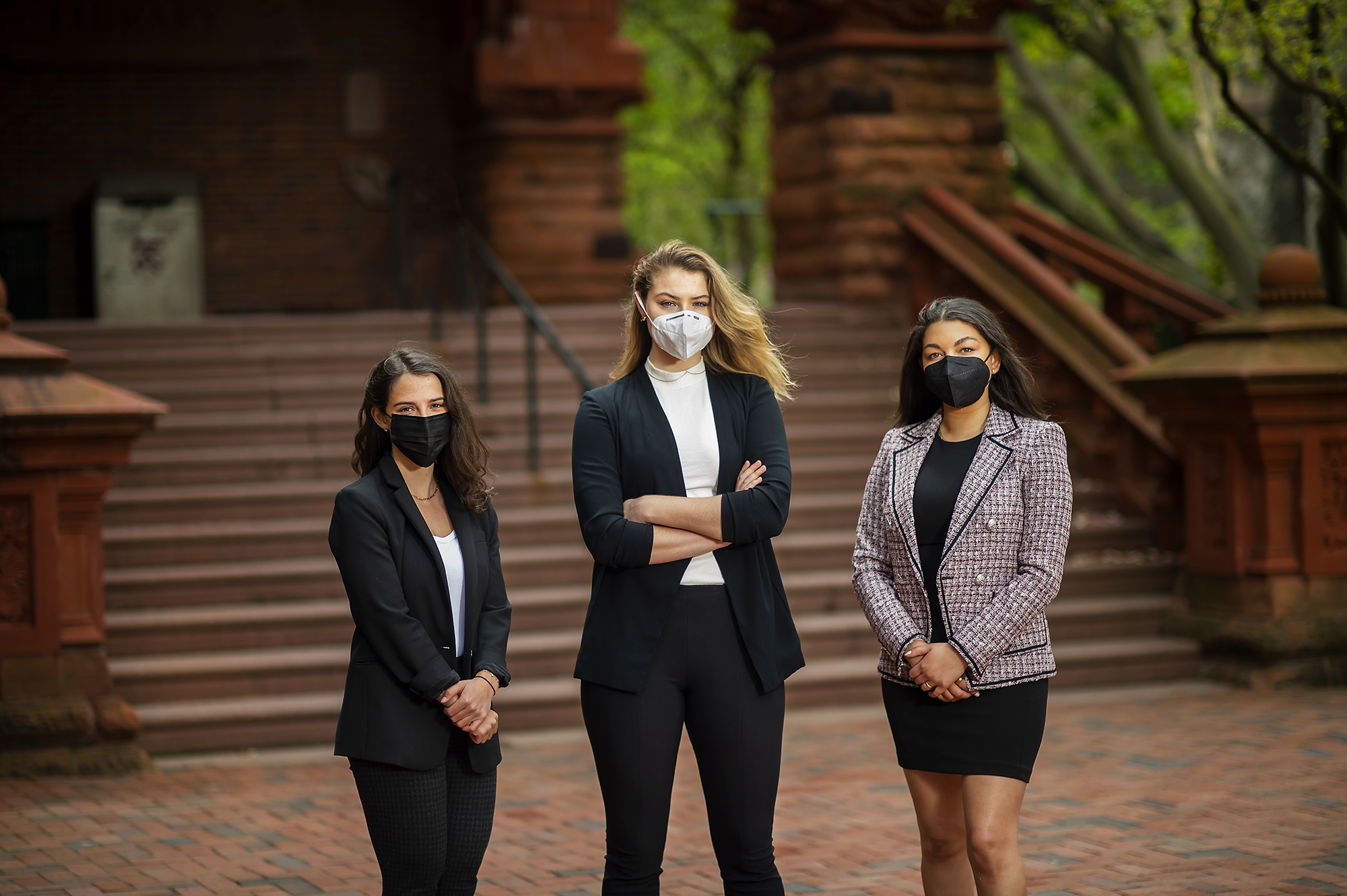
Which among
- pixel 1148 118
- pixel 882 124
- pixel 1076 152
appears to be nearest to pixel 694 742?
pixel 882 124

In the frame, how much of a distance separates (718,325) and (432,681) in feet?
3.75

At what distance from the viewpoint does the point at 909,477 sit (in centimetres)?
387

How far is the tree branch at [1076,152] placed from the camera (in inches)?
565

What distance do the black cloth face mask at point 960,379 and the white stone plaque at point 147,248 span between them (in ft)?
40.2

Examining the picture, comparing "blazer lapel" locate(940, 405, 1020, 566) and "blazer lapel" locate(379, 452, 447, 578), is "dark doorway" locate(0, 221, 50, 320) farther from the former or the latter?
"blazer lapel" locate(940, 405, 1020, 566)

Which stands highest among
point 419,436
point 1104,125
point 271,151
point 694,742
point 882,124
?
point 1104,125

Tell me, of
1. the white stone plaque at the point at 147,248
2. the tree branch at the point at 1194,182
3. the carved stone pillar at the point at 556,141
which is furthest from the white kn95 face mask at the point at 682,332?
the white stone plaque at the point at 147,248

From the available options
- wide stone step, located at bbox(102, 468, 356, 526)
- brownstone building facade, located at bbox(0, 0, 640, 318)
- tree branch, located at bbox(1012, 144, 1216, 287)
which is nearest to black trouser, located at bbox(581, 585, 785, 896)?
wide stone step, located at bbox(102, 468, 356, 526)

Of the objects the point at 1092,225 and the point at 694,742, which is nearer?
the point at 694,742

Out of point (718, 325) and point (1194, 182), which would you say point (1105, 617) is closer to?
point (1194, 182)

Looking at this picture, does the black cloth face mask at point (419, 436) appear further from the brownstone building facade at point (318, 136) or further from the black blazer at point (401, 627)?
the brownstone building facade at point (318, 136)

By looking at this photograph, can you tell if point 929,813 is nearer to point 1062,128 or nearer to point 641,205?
point 1062,128

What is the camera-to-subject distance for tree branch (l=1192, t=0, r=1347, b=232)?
30.5 ft

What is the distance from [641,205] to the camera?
1211 inches
